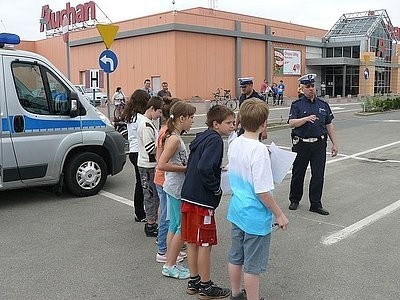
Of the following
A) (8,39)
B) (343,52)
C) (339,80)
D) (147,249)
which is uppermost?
(343,52)

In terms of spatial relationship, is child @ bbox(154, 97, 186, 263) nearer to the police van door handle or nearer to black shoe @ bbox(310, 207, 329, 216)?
black shoe @ bbox(310, 207, 329, 216)

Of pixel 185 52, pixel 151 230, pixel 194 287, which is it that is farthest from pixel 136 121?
pixel 185 52

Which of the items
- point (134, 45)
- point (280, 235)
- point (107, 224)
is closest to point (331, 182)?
point (280, 235)

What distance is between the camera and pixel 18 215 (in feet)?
20.8

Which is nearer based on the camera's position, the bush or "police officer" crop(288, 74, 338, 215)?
"police officer" crop(288, 74, 338, 215)

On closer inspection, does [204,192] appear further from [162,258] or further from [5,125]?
[5,125]

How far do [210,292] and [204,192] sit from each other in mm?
833

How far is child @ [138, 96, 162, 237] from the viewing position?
16.2 ft

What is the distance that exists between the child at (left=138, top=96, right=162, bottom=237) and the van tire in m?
2.20

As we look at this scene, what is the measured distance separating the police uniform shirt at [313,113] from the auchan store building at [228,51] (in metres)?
28.4

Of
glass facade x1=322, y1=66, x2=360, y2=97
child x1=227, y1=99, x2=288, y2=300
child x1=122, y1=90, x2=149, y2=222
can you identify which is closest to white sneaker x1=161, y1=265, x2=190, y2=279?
child x1=227, y1=99, x2=288, y2=300

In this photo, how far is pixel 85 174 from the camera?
7.11 metres

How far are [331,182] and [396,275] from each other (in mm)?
4066

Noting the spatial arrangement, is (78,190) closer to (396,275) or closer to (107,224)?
(107,224)
